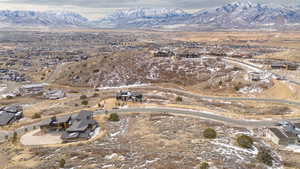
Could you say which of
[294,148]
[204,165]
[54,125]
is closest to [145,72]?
[54,125]

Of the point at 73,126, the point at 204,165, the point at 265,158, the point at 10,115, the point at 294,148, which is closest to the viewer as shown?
the point at 204,165

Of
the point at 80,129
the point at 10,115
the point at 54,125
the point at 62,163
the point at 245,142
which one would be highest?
the point at 80,129

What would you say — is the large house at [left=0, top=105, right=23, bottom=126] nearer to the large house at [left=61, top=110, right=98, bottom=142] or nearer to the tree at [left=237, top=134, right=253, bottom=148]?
the large house at [left=61, top=110, right=98, bottom=142]

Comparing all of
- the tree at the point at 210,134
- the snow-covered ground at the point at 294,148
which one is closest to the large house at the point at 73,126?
the tree at the point at 210,134

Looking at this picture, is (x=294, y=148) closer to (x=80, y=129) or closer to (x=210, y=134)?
(x=210, y=134)

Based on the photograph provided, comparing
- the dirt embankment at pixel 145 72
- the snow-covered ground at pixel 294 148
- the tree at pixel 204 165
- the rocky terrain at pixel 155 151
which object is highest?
the dirt embankment at pixel 145 72

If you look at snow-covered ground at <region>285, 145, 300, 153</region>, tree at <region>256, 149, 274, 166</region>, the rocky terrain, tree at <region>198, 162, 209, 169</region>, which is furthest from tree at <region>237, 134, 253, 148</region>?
tree at <region>198, 162, 209, 169</region>

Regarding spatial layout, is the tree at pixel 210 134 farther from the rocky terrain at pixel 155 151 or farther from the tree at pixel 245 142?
the tree at pixel 245 142

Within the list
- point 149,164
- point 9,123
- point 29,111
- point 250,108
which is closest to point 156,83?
point 250,108
